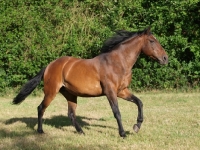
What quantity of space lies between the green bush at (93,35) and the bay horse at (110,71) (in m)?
6.29

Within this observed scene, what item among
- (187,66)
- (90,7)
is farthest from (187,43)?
(90,7)

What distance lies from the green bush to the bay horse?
6.29m

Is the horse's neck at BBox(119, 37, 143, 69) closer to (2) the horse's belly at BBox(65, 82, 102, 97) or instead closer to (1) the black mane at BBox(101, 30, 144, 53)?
(1) the black mane at BBox(101, 30, 144, 53)

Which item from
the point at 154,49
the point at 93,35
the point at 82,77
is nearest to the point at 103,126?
the point at 82,77

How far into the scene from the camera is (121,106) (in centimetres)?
1102

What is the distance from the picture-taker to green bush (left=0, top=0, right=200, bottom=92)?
13.6 meters

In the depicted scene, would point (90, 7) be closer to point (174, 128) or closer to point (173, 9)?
point (173, 9)

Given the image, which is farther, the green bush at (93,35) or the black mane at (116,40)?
the green bush at (93,35)

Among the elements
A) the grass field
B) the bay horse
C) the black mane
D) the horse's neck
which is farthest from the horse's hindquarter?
the grass field

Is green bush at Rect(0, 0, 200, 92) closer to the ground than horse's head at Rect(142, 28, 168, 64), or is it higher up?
closer to the ground

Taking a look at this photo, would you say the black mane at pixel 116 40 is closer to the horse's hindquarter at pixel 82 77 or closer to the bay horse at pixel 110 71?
the bay horse at pixel 110 71

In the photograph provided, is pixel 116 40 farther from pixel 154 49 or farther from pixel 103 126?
pixel 103 126

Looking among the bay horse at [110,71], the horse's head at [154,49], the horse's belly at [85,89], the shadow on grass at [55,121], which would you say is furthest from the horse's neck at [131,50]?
the shadow on grass at [55,121]

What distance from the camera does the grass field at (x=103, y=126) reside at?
619 cm
